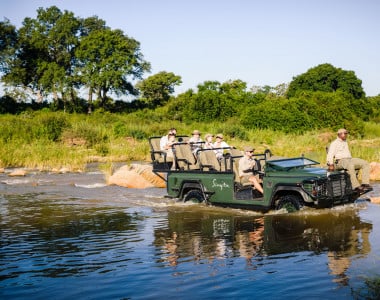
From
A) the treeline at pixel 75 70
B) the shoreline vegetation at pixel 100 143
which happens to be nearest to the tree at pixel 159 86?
the treeline at pixel 75 70

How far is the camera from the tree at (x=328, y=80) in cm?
7131

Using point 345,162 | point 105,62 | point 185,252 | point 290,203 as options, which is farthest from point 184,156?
point 105,62

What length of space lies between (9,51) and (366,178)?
55.9m

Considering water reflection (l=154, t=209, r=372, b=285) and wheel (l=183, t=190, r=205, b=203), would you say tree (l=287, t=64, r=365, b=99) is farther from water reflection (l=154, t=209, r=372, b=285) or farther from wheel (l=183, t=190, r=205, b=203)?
water reflection (l=154, t=209, r=372, b=285)

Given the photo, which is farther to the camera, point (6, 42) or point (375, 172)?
point (6, 42)

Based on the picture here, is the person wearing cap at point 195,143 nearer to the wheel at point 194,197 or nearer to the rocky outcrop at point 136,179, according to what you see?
the wheel at point 194,197

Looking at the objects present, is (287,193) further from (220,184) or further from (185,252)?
(185,252)

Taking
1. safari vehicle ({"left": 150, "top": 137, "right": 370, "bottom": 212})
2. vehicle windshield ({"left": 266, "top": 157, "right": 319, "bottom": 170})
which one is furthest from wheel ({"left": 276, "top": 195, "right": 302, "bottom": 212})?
vehicle windshield ({"left": 266, "top": 157, "right": 319, "bottom": 170})

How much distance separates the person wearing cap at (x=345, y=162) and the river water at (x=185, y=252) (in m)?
0.76

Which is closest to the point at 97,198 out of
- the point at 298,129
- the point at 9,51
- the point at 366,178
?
the point at 366,178

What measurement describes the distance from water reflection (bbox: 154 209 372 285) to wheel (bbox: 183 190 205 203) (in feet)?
1.65

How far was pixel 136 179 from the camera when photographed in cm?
1923

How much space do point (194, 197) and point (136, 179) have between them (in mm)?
5960

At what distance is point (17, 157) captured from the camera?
2728cm
